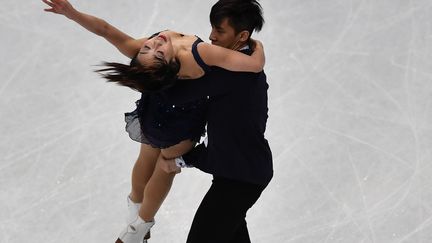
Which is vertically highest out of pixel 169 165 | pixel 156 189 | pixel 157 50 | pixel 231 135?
pixel 157 50

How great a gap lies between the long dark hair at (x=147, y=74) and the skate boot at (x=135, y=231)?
0.92 m

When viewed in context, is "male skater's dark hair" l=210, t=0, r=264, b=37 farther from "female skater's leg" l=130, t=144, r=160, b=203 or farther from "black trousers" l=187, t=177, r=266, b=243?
"female skater's leg" l=130, t=144, r=160, b=203

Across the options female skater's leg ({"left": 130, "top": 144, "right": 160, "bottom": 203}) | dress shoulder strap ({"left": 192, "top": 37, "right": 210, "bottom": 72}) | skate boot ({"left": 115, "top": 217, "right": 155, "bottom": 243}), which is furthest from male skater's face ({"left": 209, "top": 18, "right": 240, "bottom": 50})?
skate boot ({"left": 115, "top": 217, "right": 155, "bottom": 243})

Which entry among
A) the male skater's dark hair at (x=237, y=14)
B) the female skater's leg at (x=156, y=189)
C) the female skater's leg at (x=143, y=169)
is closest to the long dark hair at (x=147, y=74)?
the male skater's dark hair at (x=237, y=14)

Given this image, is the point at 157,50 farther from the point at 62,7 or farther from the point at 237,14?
the point at 62,7

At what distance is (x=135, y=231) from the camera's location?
3334 mm

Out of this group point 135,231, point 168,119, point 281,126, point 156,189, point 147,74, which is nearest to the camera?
point 147,74

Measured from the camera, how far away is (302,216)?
12.3ft

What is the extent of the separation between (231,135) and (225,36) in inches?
15.0

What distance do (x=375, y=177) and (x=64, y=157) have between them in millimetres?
1688

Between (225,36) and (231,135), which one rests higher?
(225,36)

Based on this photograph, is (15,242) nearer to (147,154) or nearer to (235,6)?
(147,154)

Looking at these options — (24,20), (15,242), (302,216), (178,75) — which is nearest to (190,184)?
(302,216)

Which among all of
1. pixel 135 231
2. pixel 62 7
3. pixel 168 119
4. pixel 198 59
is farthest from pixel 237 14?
pixel 135 231
